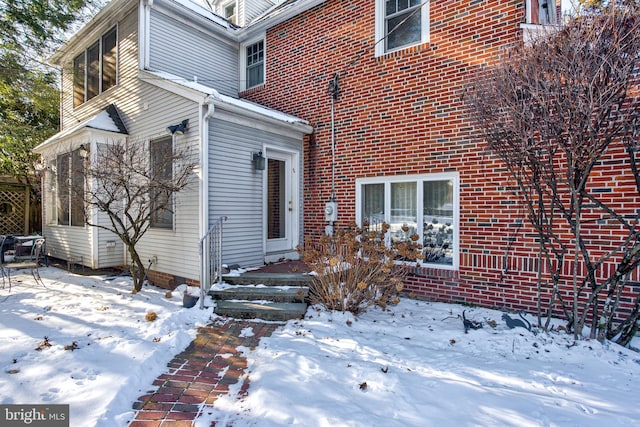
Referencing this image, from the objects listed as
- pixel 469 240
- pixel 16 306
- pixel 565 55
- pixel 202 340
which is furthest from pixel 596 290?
pixel 16 306

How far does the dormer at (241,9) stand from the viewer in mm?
10797

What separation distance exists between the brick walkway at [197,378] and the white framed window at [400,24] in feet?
17.4

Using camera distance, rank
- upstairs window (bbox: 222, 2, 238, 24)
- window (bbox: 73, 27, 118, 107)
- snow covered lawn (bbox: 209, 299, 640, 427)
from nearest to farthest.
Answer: snow covered lawn (bbox: 209, 299, 640, 427)
window (bbox: 73, 27, 118, 107)
upstairs window (bbox: 222, 2, 238, 24)

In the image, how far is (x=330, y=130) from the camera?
6.96m

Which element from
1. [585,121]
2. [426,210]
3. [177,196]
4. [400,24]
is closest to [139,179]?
[177,196]

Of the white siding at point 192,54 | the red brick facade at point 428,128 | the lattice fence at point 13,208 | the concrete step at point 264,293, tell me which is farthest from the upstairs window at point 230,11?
the concrete step at point 264,293

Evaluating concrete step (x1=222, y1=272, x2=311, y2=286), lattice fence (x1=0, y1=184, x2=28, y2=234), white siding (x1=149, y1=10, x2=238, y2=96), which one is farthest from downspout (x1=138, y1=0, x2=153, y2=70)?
lattice fence (x1=0, y1=184, x2=28, y2=234)

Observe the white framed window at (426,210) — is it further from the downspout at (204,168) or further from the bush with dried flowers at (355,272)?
the downspout at (204,168)

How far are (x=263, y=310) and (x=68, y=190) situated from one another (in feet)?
18.9

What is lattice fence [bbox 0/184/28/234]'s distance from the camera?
1056 centimetres

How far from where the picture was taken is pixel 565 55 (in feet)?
10.5

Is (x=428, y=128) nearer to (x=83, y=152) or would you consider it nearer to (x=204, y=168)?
(x=204, y=168)

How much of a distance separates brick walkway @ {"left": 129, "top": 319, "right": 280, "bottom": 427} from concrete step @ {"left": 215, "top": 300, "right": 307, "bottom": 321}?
0.30 meters

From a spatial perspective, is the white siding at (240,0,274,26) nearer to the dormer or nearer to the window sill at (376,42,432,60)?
the dormer
